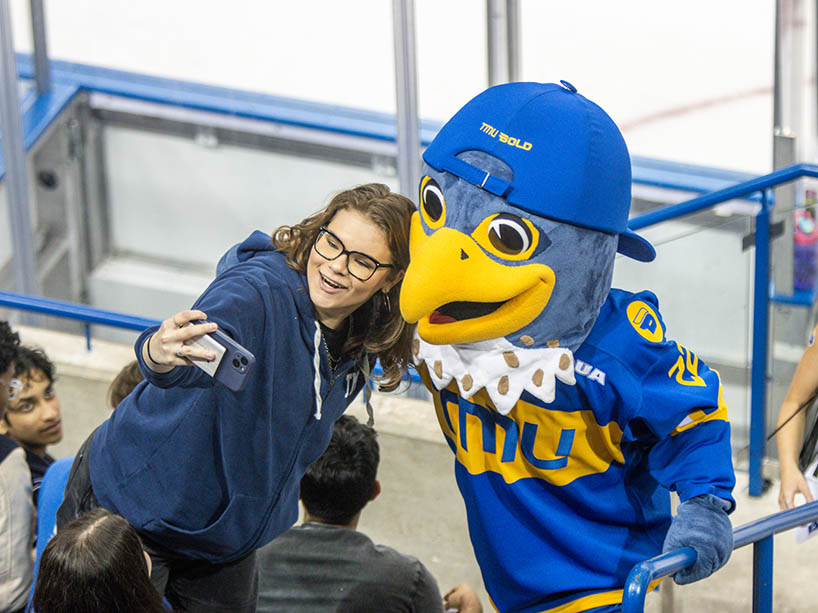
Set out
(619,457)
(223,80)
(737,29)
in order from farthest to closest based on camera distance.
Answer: (223,80), (737,29), (619,457)

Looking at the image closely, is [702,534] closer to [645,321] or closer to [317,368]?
[645,321]

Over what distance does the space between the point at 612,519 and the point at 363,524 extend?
1.70 m

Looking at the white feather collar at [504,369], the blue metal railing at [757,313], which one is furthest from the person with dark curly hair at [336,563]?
the blue metal railing at [757,313]

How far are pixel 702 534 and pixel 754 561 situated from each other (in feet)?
1.36

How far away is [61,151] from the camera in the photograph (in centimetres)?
627

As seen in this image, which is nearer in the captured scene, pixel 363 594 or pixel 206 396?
pixel 206 396

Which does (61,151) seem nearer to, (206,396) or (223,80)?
(223,80)

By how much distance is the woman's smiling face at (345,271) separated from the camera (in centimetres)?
232

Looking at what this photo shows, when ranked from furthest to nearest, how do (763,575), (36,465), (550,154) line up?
(36,465) < (763,575) < (550,154)

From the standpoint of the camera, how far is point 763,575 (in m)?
2.62

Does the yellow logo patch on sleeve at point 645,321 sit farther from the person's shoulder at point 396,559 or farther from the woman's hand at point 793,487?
the person's shoulder at point 396,559

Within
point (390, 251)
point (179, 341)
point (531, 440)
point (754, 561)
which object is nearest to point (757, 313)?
point (754, 561)

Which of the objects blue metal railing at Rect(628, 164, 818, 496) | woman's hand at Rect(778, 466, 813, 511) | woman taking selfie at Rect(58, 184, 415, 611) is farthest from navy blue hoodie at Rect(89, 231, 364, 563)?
blue metal railing at Rect(628, 164, 818, 496)

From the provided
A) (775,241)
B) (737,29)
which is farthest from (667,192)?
(775,241)
